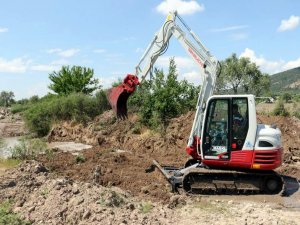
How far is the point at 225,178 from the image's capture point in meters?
9.90

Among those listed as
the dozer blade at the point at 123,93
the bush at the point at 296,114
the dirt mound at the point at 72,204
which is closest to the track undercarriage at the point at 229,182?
the dirt mound at the point at 72,204

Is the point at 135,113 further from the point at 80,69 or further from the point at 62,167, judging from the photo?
the point at 80,69

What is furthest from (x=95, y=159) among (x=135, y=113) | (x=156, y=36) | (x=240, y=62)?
(x=240, y=62)

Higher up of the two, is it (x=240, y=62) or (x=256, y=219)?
(x=240, y=62)

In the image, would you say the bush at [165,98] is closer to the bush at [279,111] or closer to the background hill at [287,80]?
the bush at [279,111]

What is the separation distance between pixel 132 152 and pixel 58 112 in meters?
11.6

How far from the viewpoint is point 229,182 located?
9820 mm

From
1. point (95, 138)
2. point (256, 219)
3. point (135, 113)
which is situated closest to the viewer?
point (256, 219)

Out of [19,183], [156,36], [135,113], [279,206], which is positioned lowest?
[279,206]

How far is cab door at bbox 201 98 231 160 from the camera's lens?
31.8ft

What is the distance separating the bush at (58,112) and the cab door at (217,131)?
17406mm

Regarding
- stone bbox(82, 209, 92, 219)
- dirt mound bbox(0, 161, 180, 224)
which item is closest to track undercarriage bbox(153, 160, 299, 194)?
dirt mound bbox(0, 161, 180, 224)

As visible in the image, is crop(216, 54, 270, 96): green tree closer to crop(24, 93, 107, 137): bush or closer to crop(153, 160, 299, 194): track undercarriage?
crop(24, 93, 107, 137): bush

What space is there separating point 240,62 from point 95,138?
22.8 metres
